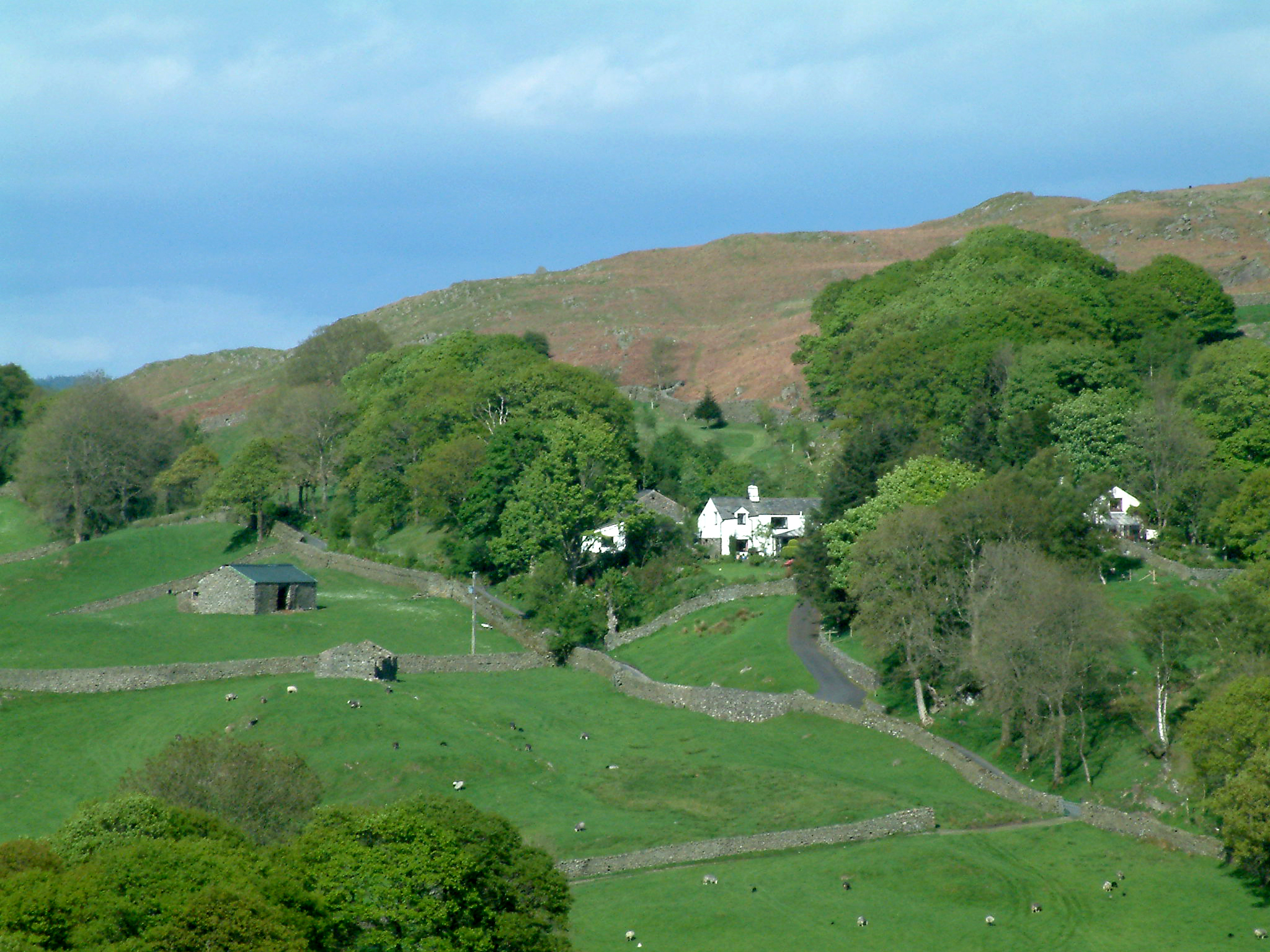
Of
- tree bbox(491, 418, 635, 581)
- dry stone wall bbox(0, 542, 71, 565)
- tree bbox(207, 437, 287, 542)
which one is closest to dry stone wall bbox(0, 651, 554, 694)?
tree bbox(491, 418, 635, 581)

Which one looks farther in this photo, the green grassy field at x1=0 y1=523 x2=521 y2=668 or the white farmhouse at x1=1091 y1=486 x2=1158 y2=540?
the white farmhouse at x1=1091 y1=486 x2=1158 y2=540

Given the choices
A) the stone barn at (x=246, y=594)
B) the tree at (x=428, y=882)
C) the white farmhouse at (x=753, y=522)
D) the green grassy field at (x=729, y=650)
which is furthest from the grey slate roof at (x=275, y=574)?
the tree at (x=428, y=882)

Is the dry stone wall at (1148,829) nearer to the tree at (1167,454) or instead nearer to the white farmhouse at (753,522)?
the tree at (1167,454)

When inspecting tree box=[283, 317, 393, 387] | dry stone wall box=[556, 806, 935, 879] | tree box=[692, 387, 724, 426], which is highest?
tree box=[283, 317, 393, 387]

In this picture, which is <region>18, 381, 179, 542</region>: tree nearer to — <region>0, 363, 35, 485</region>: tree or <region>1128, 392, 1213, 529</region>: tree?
<region>0, 363, 35, 485</region>: tree

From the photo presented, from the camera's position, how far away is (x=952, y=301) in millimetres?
114625

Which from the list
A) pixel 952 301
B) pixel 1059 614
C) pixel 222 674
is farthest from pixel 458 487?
pixel 1059 614

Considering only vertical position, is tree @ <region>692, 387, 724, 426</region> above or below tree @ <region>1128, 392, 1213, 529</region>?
above

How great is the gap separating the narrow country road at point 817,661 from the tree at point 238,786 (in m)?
27.1

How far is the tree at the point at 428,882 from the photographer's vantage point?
3284 cm

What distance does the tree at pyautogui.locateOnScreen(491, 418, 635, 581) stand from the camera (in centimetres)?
8888

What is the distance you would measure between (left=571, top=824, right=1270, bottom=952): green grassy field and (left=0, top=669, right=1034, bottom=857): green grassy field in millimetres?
2768

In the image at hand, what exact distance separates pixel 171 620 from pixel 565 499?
24.5 m

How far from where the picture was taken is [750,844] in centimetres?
4809
